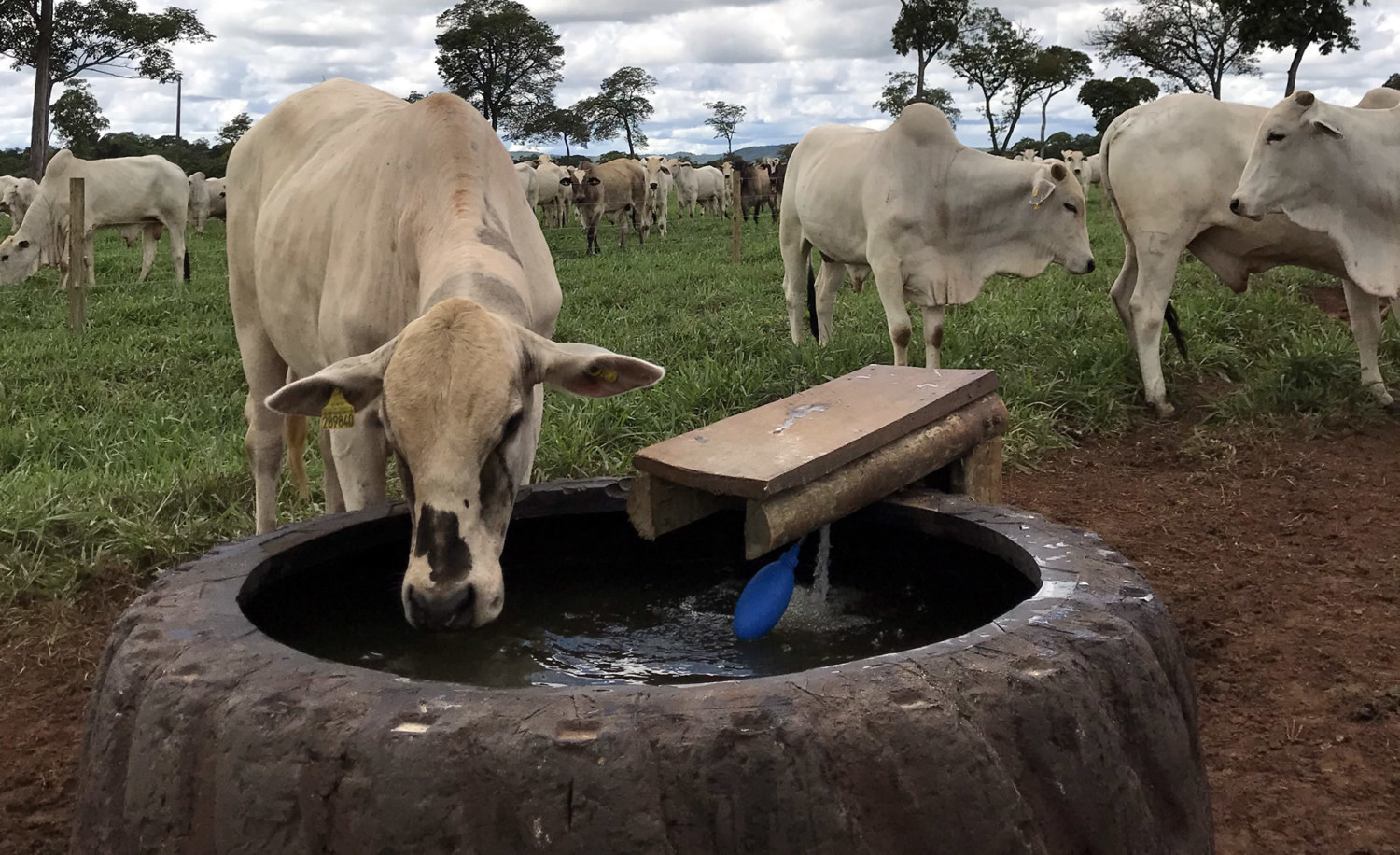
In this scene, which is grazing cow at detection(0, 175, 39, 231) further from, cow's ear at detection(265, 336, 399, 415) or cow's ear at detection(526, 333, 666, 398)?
cow's ear at detection(526, 333, 666, 398)

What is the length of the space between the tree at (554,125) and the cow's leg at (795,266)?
3565 cm

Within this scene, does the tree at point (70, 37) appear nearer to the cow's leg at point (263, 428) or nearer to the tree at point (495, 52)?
the tree at point (495, 52)

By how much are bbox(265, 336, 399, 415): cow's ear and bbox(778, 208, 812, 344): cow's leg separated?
610 centimetres

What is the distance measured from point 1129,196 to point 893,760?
594 cm

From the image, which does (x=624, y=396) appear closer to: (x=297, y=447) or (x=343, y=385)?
(x=297, y=447)

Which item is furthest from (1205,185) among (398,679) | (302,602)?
(398,679)

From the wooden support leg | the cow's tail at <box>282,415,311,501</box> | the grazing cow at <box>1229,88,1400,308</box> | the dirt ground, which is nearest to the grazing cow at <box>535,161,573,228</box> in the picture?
the grazing cow at <box>1229,88,1400,308</box>

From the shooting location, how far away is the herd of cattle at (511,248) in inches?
88.4

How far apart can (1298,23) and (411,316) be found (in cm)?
2860

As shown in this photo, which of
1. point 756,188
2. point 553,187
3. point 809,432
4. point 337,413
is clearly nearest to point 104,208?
point 553,187

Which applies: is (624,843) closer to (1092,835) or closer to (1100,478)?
(1092,835)

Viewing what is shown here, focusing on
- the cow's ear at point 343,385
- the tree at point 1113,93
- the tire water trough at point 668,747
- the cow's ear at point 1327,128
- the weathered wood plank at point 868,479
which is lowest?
the tire water trough at point 668,747

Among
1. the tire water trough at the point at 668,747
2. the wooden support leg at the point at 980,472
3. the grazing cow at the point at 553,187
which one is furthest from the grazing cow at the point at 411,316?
the grazing cow at the point at 553,187

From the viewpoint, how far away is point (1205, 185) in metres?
6.49
